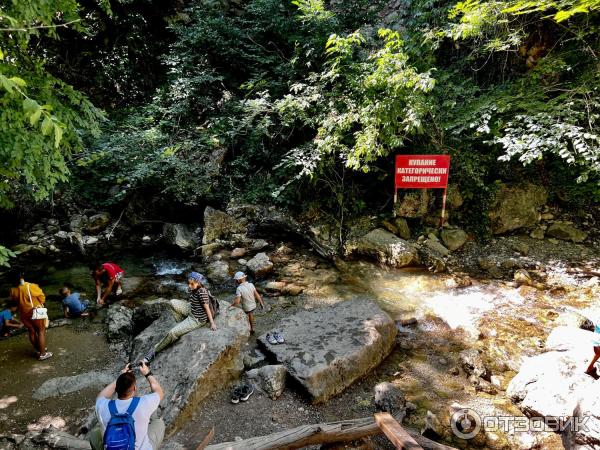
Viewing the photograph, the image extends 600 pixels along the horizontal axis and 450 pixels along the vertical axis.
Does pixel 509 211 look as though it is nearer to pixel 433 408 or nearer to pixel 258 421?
pixel 433 408

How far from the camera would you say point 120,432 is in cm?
270

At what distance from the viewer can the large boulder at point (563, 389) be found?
3.56 metres

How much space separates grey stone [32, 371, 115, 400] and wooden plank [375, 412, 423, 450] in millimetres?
4137

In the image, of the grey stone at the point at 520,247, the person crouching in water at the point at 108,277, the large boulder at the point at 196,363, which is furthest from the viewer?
the grey stone at the point at 520,247

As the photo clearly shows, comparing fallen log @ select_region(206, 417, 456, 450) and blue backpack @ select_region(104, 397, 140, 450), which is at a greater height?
blue backpack @ select_region(104, 397, 140, 450)

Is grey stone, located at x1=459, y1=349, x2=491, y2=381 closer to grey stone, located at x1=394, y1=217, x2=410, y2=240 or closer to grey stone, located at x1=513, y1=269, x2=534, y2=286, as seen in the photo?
grey stone, located at x1=513, y1=269, x2=534, y2=286

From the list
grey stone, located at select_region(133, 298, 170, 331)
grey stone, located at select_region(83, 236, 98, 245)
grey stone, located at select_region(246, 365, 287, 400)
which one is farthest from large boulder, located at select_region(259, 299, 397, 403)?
grey stone, located at select_region(83, 236, 98, 245)

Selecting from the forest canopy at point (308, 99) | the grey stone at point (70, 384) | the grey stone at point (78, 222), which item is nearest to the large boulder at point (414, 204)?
the forest canopy at point (308, 99)

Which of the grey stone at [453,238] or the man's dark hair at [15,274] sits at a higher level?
the grey stone at [453,238]

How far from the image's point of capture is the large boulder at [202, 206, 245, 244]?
10.1 meters

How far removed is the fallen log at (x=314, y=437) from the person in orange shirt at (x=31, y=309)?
4.22 m

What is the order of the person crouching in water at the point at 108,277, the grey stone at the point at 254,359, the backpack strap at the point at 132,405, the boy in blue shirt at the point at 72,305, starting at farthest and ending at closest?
the person crouching in water at the point at 108,277
the boy in blue shirt at the point at 72,305
the grey stone at the point at 254,359
the backpack strap at the point at 132,405

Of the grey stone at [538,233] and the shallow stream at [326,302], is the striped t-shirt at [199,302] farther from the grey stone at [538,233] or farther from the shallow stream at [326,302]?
the grey stone at [538,233]

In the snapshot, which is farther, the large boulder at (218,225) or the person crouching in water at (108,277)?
the large boulder at (218,225)
